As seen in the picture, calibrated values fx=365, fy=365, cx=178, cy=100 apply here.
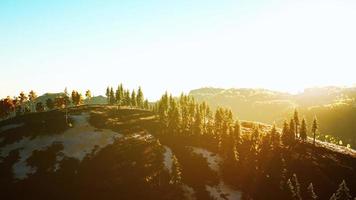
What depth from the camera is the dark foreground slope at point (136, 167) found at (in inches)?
3723

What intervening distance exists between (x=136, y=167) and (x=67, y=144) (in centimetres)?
2826

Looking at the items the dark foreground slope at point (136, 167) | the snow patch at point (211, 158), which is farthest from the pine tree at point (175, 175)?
the snow patch at point (211, 158)

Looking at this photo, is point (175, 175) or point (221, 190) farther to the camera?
point (175, 175)

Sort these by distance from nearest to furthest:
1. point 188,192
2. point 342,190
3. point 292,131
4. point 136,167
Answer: point 342,190, point 188,192, point 136,167, point 292,131

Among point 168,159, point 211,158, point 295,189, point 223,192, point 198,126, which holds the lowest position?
point 295,189

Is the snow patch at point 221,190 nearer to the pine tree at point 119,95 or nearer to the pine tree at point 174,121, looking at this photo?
the pine tree at point 174,121

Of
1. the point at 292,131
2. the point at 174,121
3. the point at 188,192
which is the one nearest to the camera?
the point at 188,192

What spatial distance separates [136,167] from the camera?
105 metres

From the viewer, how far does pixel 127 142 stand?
404 feet

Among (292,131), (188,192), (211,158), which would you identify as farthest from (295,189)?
(292,131)

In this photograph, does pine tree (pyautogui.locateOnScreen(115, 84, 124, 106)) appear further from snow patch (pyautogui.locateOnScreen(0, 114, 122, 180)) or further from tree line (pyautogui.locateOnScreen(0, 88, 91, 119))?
snow patch (pyautogui.locateOnScreen(0, 114, 122, 180))

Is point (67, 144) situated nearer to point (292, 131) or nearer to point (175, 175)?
point (175, 175)

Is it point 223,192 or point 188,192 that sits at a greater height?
point 188,192

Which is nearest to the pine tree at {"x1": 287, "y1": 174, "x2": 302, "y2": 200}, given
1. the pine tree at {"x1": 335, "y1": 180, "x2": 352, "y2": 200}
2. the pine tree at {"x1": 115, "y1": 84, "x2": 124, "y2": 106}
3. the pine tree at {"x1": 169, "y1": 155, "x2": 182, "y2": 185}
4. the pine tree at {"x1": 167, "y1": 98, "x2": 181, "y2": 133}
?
the pine tree at {"x1": 335, "y1": 180, "x2": 352, "y2": 200}
